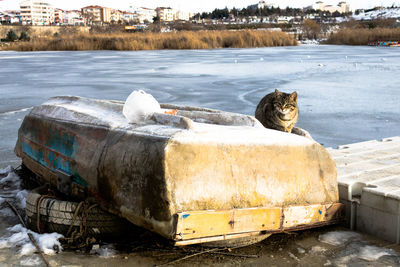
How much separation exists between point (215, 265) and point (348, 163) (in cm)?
189

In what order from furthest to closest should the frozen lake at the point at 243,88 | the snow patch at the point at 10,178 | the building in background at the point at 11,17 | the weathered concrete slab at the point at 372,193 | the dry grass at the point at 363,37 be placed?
the building in background at the point at 11,17 < the dry grass at the point at 363,37 < the frozen lake at the point at 243,88 < the snow patch at the point at 10,178 < the weathered concrete slab at the point at 372,193

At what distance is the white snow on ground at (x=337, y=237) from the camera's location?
3.05m

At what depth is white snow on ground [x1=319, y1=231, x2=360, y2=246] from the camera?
3051 mm

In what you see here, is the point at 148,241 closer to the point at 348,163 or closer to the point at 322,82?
the point at 348,163

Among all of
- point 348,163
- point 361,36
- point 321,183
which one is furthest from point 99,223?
point 361,36

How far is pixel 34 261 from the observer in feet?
8.97

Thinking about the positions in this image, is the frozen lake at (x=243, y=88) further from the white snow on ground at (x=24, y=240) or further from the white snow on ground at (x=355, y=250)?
the white snow on ground at (x=355, y=250)

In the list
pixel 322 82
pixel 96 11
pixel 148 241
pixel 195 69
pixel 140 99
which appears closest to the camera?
pixel 148 241

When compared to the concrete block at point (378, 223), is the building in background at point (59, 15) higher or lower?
higher

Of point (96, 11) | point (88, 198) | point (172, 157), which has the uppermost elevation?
point (96, 11)

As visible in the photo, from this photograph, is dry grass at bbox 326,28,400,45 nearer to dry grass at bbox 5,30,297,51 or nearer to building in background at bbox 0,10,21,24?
dry grass at bbox 5,30,297,51

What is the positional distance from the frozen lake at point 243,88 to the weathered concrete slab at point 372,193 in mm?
1664

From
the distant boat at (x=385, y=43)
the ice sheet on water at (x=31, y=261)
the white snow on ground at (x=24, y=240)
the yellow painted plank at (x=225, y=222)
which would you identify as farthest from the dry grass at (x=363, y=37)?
the ice sheet on water at (x=31, y=261)

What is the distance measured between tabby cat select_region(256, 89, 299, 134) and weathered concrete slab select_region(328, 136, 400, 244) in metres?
0.61
